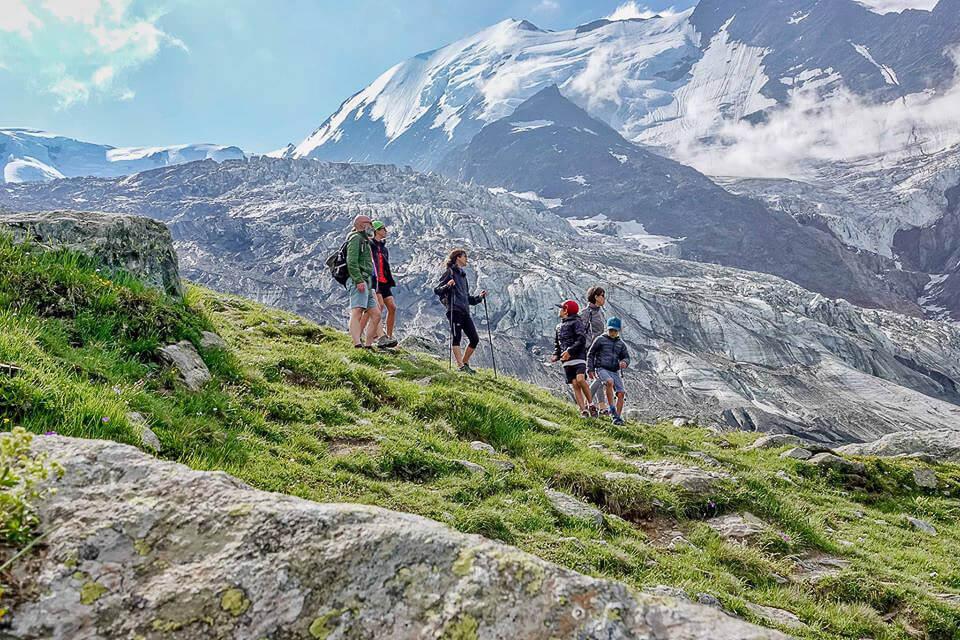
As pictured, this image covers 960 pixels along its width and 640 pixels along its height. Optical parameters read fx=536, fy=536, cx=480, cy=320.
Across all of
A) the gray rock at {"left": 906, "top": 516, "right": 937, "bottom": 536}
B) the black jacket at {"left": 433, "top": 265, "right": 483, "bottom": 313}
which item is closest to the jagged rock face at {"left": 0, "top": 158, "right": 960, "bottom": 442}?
the gray rock at {"left": 906, "top": 516, "right": 937, "bottom": 536}

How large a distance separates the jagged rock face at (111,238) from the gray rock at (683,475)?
377 inches

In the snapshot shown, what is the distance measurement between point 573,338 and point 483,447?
6791mm

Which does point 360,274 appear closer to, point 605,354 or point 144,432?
point 605,354

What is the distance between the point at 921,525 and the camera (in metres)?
11.0

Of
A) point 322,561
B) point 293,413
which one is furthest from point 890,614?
point 293,413

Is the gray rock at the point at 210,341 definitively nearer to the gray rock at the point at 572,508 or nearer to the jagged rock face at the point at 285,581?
the gray rock at the point at 572,508

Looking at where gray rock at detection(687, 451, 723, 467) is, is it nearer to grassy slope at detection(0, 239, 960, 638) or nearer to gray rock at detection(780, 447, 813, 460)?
grassy slope at detection(0, 239, 960, 638)

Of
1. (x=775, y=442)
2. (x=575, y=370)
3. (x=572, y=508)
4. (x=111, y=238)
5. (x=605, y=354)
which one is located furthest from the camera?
(x=775, y=442)

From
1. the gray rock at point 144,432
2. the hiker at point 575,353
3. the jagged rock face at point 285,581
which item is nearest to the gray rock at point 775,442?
the hiker at point 575,353

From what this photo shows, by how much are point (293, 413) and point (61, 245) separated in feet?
15.0

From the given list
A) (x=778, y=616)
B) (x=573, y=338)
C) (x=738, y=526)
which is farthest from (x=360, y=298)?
(x=778, y=616)

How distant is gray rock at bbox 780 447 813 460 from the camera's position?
1388cm

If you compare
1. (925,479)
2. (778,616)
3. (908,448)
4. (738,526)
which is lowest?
(908,448)

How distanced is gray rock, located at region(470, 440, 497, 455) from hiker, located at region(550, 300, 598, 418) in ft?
19.8
